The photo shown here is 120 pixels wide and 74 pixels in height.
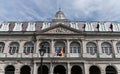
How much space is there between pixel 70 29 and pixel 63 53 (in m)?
5.10

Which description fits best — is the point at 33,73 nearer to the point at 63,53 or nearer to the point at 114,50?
the point at 63,53

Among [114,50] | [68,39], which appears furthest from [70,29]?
[114,50]

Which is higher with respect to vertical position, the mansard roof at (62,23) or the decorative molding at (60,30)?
the mansard roof at (62,23)

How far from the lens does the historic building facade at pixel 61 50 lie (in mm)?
42072

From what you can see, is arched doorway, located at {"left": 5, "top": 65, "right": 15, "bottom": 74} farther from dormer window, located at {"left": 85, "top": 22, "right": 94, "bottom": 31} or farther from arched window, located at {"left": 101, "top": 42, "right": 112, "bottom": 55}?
arched window, located at {"left": 101, "top": 42, "right": 112, "bottom": 55}

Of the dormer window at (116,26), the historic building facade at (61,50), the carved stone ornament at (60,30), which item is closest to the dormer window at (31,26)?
the historic building facade at (61,50)

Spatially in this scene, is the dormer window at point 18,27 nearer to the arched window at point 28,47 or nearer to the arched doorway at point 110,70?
the arched window at point 28,47

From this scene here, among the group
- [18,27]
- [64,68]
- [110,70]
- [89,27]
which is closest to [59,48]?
[64,68]

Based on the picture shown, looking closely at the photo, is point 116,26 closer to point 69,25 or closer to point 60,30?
point 69,25

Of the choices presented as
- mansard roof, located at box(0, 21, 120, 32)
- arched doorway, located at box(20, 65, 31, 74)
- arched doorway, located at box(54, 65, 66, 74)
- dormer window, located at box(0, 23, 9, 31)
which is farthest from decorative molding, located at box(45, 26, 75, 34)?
dormer window, located at box(0, 23, 9, 31)

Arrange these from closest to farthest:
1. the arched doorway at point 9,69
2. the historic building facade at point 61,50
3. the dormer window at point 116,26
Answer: the historic building facade at point 61,50 < the arched doorway at point 9,69 < the dormer window at point 116,26

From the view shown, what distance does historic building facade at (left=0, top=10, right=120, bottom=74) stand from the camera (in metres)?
42.1

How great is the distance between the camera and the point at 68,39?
43.9m

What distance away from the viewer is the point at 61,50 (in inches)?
1722
